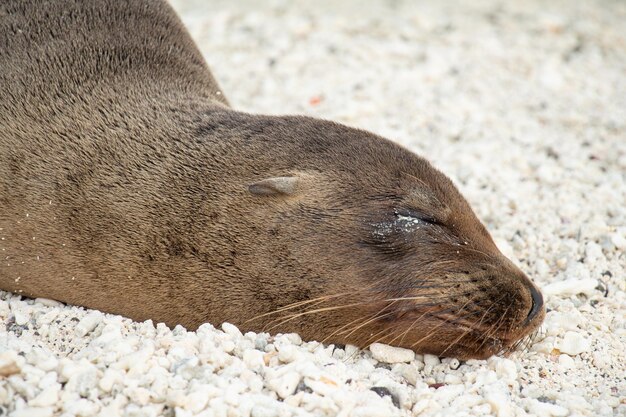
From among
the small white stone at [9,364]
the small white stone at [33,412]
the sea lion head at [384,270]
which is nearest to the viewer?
the small white stone at [33,412]

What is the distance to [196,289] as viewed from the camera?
4242 mm

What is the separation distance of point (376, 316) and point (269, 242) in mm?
641

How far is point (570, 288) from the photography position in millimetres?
4988

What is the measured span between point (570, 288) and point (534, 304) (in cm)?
84

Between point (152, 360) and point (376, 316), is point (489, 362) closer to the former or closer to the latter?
point (376, 316)

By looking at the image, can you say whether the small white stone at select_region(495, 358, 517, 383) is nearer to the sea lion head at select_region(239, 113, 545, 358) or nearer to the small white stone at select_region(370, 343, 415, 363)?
the sea lion head at select_region(239, 113, 545, 358)

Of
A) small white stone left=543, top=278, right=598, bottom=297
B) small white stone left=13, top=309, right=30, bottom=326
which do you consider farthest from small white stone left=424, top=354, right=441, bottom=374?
small white stone left=13, top=309, right=30, bottom=326

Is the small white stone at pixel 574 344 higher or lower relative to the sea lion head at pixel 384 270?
lower

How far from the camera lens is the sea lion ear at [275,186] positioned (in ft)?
13.8

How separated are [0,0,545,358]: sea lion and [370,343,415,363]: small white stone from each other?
0.15 ft

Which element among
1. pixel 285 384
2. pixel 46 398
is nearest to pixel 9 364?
pixel 46 398

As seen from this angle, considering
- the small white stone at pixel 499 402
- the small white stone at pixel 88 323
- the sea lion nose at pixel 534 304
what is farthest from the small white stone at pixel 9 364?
the sea lion nose at pixel 534 304

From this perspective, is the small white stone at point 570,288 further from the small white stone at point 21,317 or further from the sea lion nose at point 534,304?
the small white stone at point 21,317

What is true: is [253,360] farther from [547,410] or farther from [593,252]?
[593,252]
